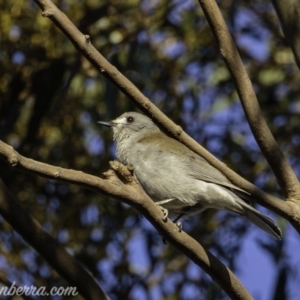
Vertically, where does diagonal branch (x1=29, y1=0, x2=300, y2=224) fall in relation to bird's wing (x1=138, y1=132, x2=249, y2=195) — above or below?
below

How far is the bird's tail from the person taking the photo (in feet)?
11.7

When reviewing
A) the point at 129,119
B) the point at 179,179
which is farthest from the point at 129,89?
the point at 129,119

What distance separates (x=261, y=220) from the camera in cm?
363

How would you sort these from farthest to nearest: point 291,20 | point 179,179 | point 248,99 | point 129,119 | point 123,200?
point 129,119, point 179,179, point 291,20, point 248,99, point 123,200

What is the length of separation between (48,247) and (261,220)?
1.03m

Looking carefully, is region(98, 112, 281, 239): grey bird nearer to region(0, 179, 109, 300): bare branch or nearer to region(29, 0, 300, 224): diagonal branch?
region(29, 0, 300, 224): diagonal branch

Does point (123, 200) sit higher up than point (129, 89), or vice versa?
point (129, 89)

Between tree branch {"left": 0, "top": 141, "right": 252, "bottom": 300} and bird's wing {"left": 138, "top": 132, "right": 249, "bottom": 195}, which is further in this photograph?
bird's wing {"left": 138, "top": 132, "right": 249, "bottom": 195}

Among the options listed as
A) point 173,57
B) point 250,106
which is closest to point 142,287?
point 173,57

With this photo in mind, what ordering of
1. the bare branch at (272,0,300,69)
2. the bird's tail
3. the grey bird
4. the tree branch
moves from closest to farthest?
the tree branch < the bare branch at (272,0,300,69) < the bird's tail < the grey bird

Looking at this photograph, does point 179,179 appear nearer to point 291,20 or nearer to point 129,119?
point 129,119

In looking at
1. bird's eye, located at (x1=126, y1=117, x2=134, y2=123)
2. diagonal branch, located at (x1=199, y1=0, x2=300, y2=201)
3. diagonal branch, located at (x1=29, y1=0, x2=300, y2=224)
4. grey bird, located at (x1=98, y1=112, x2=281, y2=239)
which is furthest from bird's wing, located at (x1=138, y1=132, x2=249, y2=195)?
diagonal branch, located at (x1=199, y1=0, x2=300, y2=201)

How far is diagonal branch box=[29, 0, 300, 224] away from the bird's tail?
0.49 m

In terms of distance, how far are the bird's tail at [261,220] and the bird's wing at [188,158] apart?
14 cm
